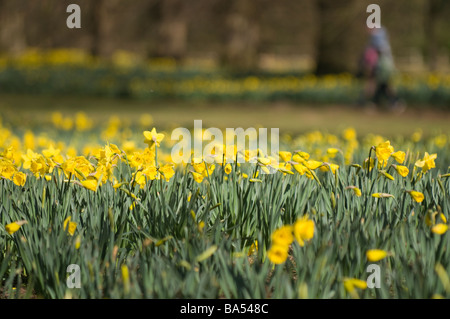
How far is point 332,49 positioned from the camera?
16156 mm

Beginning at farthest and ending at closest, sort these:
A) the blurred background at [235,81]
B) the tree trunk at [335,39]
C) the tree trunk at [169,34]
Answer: the tree trunk at [169,34] < the tree trunk at [335,39] < the blurred background at [235,81]

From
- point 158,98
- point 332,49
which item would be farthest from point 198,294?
point 332,49

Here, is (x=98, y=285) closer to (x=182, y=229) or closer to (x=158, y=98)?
(x=182, y=229)

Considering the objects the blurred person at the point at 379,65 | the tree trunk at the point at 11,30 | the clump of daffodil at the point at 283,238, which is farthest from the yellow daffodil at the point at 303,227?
the tree trunk at the point at 11,30

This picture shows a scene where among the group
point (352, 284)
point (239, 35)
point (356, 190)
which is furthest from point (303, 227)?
point (239, 35)

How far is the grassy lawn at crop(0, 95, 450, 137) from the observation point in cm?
1052

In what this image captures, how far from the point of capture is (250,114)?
12492 mm

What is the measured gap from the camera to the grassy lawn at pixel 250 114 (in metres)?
10.5

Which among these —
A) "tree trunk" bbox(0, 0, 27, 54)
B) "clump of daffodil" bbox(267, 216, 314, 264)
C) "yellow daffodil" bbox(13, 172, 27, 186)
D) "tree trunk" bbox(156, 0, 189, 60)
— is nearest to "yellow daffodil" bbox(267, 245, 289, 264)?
"clump of daffodil" bbox(267, 216, 314, 264)

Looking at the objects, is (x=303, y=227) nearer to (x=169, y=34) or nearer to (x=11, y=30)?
(x=169, y=34)

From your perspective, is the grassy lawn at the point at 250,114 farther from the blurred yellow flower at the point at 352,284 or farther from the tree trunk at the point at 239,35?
the blurred yellow flower at the point at 352,284

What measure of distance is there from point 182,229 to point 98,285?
0.55 metres

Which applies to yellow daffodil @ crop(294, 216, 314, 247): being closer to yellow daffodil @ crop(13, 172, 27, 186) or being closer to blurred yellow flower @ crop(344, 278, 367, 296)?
blurred yellow flower @ crop(344, 278, 367, 296)

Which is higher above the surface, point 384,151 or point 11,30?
point 11,30
